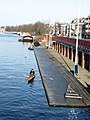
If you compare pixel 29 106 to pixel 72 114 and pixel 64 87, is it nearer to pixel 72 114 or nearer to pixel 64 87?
pixel 72 114

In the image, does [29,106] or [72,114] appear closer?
[72,114]

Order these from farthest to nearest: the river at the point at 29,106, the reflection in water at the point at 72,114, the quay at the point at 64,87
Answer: the quay at the point at 64,87 < the river at the point at 29,106 < the reflection in water at the point at 72,114

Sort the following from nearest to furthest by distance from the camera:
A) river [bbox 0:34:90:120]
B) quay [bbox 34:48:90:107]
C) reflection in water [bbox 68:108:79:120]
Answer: reflection in water [bbox 68:108:79:120] → river [bbox 0:34:90:120] → quay [bbox 34:48:90:107]

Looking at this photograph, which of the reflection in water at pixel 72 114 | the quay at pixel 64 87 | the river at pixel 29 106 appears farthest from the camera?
the quay at pixel 64 87

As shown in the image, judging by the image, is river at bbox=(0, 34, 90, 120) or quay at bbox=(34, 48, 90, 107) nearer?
river at bbox=(0, 34, 90, 120)

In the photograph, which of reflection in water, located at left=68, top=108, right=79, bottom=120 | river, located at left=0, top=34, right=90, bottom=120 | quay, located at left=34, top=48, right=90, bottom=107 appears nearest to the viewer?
reflection in water, located at left=68, top=108, right=79, bottom=120

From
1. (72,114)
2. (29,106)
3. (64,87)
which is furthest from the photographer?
(64,87)

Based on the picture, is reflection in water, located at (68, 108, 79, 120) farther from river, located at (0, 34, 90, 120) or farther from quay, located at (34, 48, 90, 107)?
quay, located at (34, 48, 90, 107)

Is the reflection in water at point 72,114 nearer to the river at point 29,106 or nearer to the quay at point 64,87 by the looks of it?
the river at point 29,106

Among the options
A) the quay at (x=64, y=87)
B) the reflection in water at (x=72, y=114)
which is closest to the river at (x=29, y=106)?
the reflection in water at (x=72, y=114)

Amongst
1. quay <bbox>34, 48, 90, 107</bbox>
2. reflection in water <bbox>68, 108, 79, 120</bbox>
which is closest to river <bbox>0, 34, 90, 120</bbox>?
reflection in water <bbox>68, 108, 79, 120</bbox>

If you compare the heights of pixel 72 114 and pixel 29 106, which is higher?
pixel 72 114

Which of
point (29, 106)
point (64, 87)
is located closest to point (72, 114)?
point (29, 106)

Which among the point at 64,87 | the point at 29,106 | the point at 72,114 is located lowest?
the point at 29,106
